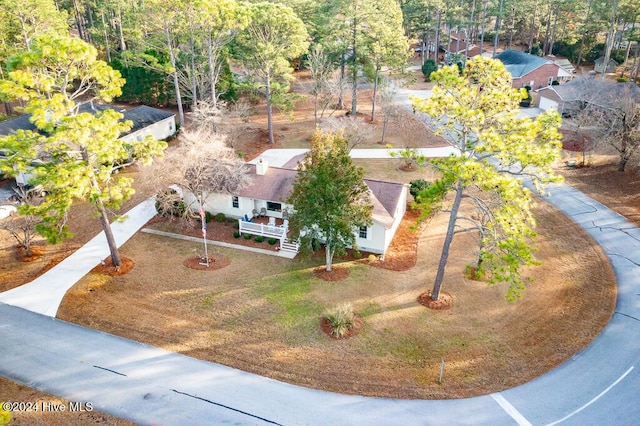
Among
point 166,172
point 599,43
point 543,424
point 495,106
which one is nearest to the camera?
point 543,424

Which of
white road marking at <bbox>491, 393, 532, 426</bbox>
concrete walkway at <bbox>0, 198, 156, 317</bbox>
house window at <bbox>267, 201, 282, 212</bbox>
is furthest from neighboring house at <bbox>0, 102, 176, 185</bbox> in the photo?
white road marking at <bbox>491, 393, 532, 426</bbox>

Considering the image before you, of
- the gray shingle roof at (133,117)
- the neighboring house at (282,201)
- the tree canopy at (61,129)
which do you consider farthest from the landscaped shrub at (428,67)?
the tree canopy at (61,129)

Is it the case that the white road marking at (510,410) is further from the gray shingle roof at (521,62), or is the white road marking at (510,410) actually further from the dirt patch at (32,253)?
the gray shingle roof at (521,62)

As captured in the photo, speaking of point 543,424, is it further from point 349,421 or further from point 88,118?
point 88,118

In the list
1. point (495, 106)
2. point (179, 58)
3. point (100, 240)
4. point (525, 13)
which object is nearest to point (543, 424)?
point (495, 106)

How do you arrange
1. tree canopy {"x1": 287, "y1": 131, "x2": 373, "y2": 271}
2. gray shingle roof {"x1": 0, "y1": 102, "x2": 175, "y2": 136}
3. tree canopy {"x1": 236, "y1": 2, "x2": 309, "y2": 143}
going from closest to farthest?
tree canopy {"x1": 287, "y1": 131, "x2": 373, "y2": 271} → gray shingle roof {"x1": 0, "y1": 102, "x2": 175, "y2": 136} → tree canopy {"x1": 236, "y1": 2, "x2": 309, "y2": 143}

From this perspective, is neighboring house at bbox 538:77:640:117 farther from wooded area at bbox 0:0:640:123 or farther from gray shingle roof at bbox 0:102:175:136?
gray shingle roof at bbox 0:102:175:136
